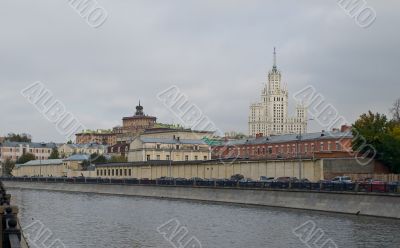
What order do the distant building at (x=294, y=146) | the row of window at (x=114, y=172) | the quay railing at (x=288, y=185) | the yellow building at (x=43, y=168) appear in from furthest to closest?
the yellow building at (x=43, y=168) < the row of window at (x=114, y=172) < the distant building at (x=294, y=146) < the quay railing at (x=288, y=185)

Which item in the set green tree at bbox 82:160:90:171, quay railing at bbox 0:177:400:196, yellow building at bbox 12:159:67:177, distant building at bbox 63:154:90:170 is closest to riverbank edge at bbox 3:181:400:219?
quay railing at bbox 0:177:400:196

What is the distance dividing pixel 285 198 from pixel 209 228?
887 inches

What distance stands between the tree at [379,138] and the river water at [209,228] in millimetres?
25473

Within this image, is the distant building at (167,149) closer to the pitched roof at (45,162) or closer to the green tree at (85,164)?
the green tree at (85,164)

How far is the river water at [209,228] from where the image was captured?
3822cm

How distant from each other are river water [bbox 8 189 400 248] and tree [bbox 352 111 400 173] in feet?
83.6

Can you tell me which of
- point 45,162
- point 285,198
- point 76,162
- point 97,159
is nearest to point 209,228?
point 285,198

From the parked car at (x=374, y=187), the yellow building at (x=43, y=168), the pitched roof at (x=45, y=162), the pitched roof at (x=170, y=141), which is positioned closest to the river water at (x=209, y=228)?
the parked car at (x=374, y=187)

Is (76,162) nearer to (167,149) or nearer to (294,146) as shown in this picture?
(167,149)

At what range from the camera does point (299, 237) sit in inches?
1588

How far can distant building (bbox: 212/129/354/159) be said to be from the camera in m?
104

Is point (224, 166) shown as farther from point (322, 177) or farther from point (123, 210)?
point (123, 210)

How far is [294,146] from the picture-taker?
11519 centimetres

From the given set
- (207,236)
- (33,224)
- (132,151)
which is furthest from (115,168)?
(207,236)
